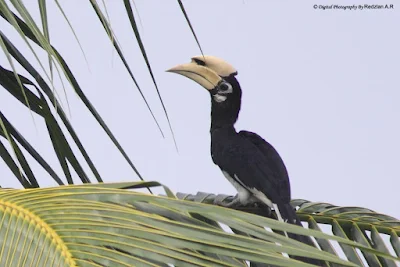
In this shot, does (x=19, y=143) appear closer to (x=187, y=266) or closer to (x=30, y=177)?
(x=30, y=177)

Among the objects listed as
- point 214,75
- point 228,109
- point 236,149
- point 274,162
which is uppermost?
point 214,75

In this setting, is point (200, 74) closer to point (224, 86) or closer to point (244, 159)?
point (224, 86)

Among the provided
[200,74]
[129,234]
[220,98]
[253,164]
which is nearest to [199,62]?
[200,74]

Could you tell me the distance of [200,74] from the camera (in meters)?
3.47

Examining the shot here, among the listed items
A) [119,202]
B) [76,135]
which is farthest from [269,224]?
[76,135]

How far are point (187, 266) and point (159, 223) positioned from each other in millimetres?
51

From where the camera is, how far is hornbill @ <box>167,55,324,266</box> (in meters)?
2.82

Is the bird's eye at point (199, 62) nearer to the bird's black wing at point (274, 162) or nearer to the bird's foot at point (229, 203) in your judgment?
the bird's black wing at point (274, 162)

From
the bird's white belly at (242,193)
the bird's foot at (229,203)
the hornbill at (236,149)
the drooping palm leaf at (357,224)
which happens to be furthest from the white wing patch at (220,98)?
the drooping palm leaf at (357,224)

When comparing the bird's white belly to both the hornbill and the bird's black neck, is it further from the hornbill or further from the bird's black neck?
the bird's black neck

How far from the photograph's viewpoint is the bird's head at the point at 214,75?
3.42 m

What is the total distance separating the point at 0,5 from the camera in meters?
1.00

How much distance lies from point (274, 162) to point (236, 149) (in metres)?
0.22

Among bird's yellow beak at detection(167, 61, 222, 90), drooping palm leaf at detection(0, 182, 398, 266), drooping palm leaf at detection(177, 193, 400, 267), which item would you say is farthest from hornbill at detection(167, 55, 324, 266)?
drooping palm leaf at detection(0, 182, 398, 266)
